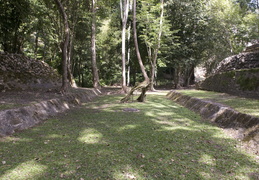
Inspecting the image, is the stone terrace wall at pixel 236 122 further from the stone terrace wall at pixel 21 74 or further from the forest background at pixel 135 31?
the stone terrace wall at pixel 21 74

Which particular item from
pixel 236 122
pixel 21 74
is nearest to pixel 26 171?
pixel 236 122

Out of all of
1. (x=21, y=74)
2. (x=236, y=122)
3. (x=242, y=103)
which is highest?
(x=21, y=74)

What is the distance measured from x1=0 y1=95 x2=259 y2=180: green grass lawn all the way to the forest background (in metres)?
6.37

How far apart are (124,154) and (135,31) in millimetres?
11500

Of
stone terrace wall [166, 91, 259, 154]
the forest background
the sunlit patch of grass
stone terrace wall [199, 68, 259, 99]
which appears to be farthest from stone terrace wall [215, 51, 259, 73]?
the sunlit patch of grass

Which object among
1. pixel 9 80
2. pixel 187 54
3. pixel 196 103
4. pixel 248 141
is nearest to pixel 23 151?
pixel 248 141

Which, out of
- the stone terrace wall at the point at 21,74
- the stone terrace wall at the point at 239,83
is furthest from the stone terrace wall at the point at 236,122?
the stone terrace wall at the point at 21,74

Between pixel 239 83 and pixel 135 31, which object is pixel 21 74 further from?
pixel 239 83

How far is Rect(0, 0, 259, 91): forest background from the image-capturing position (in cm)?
1390

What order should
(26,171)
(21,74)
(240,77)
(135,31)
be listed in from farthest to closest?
(135,31)
(21,74)
(240,77)
(26,171)

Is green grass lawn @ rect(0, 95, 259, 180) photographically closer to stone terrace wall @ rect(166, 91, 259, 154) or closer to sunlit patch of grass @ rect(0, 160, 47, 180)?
sunlit patch of grass @ rect(0, 160, 47, 180)

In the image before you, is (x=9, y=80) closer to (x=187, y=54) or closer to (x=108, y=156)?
(x=108, y=156)

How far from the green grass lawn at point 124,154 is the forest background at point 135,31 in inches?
251

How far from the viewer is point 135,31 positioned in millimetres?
13953
